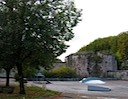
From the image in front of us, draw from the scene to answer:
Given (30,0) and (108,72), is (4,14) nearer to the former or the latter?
(30,0)

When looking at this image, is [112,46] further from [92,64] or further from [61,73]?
[61,73]

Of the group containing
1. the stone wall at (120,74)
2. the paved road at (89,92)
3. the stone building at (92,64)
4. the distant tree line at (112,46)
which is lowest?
the paved road at (89,92)

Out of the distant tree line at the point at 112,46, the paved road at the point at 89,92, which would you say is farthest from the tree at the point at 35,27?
the distant tree line at the point at 112,46

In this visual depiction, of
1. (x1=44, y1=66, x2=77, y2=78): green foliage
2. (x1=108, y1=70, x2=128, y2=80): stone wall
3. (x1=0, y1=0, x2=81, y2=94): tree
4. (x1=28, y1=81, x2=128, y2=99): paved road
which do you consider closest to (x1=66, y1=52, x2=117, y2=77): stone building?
(x1=108, y1=70, x2=128, y2=80): stone wall

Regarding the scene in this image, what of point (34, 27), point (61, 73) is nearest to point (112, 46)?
point (61, 73)

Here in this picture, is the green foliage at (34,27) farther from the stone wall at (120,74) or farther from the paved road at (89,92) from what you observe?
the stone wall at (120,74)

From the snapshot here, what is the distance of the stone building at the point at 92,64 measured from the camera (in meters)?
81.6

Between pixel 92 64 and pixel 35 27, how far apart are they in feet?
182

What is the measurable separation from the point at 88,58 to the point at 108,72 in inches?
245

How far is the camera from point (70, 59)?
3386 inches

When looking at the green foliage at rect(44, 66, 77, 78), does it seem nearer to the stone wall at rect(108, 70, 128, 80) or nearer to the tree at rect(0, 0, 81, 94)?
the stone wall at rect(108, 70, 128, 80)

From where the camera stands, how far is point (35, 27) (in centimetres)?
Answer: 2694

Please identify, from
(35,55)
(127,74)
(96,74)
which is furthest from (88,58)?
(35,55)

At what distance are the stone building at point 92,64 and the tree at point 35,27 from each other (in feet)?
173
